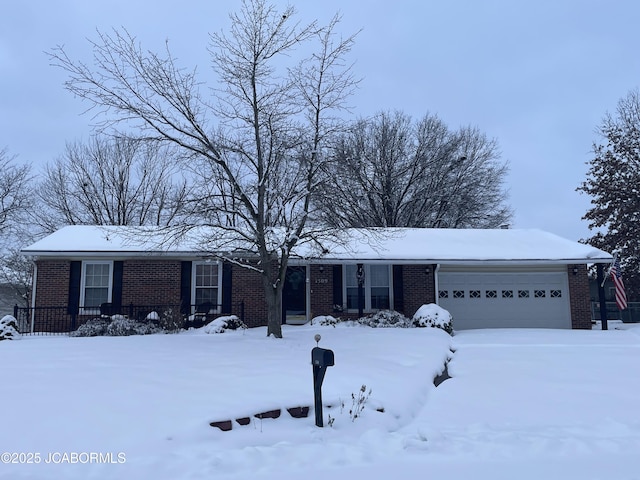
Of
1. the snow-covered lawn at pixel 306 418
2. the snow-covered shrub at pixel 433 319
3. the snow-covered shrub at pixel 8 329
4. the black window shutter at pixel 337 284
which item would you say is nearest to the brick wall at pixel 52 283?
the snow-covered shrub at pixel 8 329

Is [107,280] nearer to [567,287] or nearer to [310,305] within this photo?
[310,305]

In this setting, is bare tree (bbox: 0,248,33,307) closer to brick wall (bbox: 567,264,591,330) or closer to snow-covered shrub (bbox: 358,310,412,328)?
snow-covered shrub (bbox: 358,310,412,328)

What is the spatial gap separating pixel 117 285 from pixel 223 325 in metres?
4.80

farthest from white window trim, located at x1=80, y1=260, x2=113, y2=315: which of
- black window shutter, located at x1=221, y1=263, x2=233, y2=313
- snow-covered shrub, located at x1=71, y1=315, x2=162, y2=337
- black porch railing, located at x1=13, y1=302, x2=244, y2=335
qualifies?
black window shutter, located at x1=221, y1=263, x2=233, y2=313

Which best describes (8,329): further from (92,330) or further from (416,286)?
(416,286)

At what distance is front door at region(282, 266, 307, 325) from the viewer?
1762cm

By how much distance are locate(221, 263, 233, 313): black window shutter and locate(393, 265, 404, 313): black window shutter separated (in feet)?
19.4

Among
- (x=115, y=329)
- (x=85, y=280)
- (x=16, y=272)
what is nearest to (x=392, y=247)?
(x=115, y=329)

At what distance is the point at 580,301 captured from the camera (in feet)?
59.1

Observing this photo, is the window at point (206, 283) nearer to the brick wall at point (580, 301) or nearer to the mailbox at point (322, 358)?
the mailbox at point (322, 358)

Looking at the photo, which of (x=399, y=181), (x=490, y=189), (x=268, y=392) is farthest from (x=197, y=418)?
(x=490, y=189)

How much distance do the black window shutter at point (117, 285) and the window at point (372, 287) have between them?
25.8 ft

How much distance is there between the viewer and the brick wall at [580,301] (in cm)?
1798

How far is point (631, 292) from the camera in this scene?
26.0 meters
